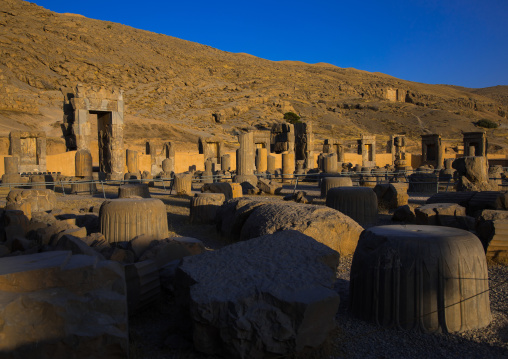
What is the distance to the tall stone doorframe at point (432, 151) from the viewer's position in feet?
96.0

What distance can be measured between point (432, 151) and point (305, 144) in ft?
40.1

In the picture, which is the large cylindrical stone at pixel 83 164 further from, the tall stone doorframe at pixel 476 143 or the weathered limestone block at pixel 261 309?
the tall stone doorframe at pixel 476 143

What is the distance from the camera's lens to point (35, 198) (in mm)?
10430

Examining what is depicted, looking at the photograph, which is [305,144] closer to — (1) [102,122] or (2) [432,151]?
(1) [102,122]

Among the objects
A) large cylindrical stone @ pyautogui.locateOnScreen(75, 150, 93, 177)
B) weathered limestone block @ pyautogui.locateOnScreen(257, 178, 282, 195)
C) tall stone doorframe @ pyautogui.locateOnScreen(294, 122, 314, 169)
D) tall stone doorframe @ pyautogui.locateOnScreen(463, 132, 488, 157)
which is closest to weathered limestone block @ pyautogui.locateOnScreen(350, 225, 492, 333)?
weathered limestone block @ pyautogui.locateOnScreen(257, 178, 282, 195)

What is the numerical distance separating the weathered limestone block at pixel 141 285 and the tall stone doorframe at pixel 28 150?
22280 mm

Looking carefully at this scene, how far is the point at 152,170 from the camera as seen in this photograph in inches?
1002

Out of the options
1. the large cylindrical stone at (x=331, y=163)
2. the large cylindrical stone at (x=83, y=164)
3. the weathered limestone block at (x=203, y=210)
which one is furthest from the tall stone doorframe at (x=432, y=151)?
the weathered limestone block at (x=203, y=210)

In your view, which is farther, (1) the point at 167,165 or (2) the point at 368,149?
(2) the point at 368,149

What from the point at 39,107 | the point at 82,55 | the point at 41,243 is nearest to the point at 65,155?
the point at 41,243

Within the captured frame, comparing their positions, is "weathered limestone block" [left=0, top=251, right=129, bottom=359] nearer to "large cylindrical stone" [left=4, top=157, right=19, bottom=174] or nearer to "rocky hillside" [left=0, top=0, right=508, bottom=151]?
"large cylindrical stone" [left=4, top=157, right=19, bottom=174]

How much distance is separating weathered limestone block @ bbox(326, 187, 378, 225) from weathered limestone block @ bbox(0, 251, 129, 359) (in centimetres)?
600

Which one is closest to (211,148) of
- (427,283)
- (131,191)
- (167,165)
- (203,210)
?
(167,165)

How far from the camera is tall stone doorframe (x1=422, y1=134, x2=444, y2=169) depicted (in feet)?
96.0
